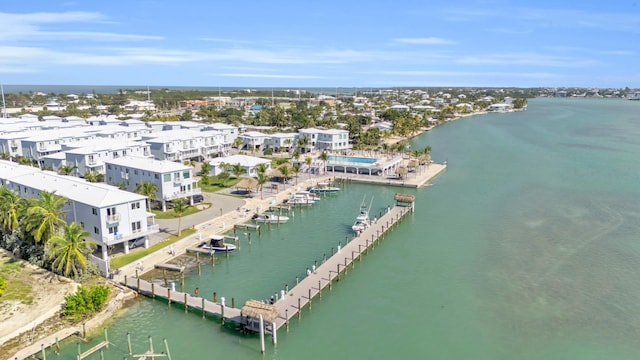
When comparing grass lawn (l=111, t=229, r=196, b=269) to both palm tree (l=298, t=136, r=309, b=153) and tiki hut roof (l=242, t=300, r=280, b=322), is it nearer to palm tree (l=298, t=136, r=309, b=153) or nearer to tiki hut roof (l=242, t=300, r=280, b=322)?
tiki hut roof (l=242, t=300, r=280, b=322)

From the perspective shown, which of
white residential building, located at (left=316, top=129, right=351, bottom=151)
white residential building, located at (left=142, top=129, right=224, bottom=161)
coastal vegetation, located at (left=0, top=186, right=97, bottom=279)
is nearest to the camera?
coastal vegetation, located at (left=0, top=186, right=97, bottom=279)

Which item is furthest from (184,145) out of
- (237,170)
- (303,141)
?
(303,141)

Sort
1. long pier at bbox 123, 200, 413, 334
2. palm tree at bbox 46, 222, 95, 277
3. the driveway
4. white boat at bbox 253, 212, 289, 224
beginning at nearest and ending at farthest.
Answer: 1. long pier at bbox 123, 200, 413, 334
2. palm tree at bbox 46, 222, 95, 277
3. the driveway
4. white boat at bbox 253, 212, 289, 224

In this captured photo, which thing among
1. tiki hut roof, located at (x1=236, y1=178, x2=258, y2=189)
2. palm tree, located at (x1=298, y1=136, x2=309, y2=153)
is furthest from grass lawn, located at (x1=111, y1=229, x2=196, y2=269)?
palm tree, located at (x1=298, y1=136, x2=309, y2=153)

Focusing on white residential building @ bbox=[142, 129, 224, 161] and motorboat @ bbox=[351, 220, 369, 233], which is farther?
white residential building @ bbox=[142, 129, 224, 161]

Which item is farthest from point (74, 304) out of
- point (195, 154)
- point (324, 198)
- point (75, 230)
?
point (195, 154)

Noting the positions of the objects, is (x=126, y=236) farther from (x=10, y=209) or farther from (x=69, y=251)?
(x=10, y=209)

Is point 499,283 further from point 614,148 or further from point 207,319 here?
point 614,148

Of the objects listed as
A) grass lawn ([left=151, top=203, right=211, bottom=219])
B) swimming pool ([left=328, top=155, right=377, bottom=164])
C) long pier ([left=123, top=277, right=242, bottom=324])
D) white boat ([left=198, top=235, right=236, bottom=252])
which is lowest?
long pier ([left=123, top=277, right=242, bottom=324])

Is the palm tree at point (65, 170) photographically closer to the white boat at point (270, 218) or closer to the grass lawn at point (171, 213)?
the grass lawn at point (171, 213)
